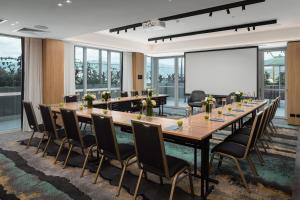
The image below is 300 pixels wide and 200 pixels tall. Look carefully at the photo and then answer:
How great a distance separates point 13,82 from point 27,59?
74cm

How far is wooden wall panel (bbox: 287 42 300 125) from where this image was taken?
668cm

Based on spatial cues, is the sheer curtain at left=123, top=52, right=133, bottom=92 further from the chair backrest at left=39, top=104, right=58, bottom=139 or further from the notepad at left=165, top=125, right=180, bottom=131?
the notepad at left=165, top=125, right=180, bottom=131

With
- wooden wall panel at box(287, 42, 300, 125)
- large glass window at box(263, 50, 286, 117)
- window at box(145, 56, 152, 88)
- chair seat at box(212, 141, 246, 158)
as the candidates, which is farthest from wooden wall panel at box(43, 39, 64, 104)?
large glass window at box(263, 50, 286, 117)

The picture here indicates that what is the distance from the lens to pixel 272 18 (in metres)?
5.66

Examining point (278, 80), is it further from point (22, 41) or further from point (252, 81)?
point (22, 41)

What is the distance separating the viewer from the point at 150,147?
233 cm

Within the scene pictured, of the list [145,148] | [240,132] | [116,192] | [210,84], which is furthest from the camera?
[210,84]

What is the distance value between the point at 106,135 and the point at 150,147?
704mm

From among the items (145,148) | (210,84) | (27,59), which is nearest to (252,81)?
(210,84)

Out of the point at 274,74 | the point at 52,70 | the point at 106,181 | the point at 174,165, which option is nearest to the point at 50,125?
the point at 106,181

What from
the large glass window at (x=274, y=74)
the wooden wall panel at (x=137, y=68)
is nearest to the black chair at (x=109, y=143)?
the wooden wall panel at (x=137, y=68)

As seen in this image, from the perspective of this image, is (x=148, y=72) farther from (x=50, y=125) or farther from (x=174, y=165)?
(x=174, y=165)

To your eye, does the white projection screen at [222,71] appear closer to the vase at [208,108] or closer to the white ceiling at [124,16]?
the white ceiling at [124,16]

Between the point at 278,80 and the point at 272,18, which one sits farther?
the point at 278,80
